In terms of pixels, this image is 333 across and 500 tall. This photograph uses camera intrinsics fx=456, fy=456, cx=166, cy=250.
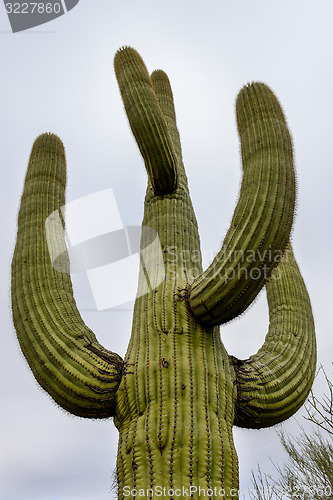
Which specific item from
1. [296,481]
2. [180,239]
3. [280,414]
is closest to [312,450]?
[296,481]

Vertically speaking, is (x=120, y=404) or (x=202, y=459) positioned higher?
(x=120, y=404)

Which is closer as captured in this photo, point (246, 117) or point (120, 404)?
point (120, 404)

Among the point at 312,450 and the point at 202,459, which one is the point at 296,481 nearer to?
the point at 312,450

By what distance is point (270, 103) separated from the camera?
3305 mm

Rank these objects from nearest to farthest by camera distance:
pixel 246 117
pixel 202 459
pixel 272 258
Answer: pixel 202 459
pixel 272 258
pixel 246 117

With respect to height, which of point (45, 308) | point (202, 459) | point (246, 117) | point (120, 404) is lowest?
point (202, 459)

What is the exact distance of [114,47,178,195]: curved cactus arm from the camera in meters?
3.32

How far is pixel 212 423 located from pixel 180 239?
4.54 ft

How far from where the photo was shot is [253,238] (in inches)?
102

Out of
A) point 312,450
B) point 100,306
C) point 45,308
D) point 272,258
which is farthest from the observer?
point 312,450

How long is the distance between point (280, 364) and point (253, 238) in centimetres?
104
